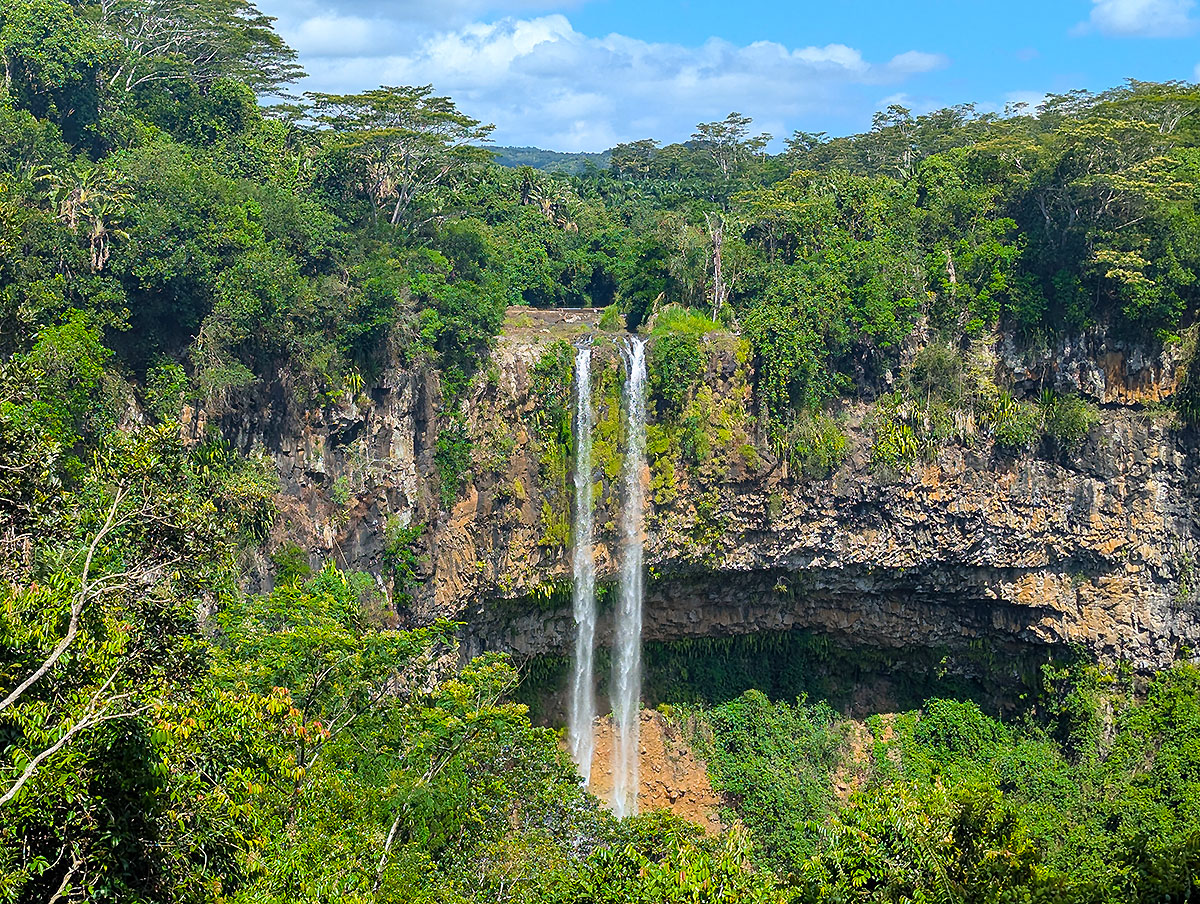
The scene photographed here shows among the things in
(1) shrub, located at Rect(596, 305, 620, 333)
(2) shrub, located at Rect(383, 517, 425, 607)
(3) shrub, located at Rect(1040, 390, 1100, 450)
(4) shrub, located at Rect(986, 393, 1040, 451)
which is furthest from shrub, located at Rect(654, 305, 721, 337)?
(3) shrub, located at Rect(1040, 390, 1100, 450)

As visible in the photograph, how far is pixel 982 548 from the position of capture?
1939cm

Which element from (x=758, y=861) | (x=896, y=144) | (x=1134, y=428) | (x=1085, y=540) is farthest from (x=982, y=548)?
(x=896, y=144)

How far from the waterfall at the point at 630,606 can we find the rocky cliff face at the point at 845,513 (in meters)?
0.25

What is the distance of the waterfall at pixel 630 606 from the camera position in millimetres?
19438

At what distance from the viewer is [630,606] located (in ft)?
65.4

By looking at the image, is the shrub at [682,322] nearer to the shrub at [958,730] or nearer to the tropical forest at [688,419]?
the tropical forest at [688,419]

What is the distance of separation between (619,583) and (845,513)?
418 cm

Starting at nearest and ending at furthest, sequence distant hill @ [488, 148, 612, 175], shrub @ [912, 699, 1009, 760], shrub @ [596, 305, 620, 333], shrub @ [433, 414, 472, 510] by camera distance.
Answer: shrub @ [433, 414, 472, 510], shrub @ [912, 699, 1009, 760], shrub @ [596, 305, 620, 333], distant hill @ [488, 148, 612, 175]

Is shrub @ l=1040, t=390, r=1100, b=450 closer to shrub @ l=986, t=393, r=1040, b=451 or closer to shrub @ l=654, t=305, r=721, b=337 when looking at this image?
shrub @ l=986, t=393, r=1040, b=451

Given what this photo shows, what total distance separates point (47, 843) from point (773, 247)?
18417 millimetres

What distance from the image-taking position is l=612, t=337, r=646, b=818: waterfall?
1944cm

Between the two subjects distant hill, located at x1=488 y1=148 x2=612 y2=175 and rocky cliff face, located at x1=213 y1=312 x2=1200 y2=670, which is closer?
rocky cliff face, located at x1=213 y1=312 x2=1200 y2=670

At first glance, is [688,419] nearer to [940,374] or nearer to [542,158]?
[940,374]

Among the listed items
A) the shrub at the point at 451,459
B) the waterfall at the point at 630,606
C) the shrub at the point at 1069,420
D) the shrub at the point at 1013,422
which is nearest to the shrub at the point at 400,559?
the shrub at the point at 451,459
